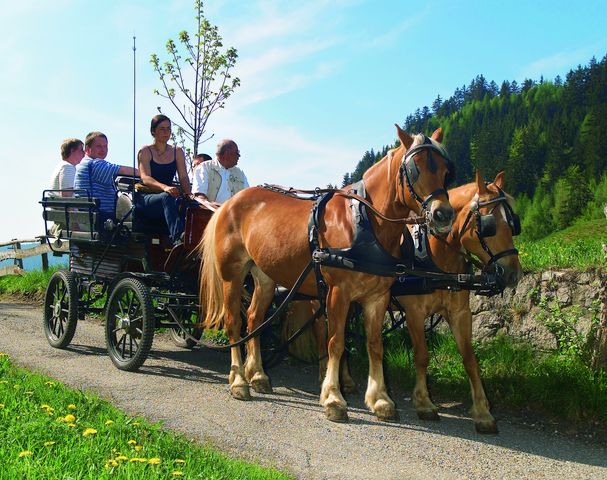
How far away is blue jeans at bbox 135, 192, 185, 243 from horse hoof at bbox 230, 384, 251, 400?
5.94 feet

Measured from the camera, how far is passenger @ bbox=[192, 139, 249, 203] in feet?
24.1

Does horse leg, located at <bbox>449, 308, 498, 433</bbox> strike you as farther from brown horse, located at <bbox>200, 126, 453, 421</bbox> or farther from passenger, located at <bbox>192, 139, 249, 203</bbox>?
passenger, located at <bbox>192, 139, 249, 203</bbox>

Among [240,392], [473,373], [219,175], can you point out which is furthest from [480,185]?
[219,175]

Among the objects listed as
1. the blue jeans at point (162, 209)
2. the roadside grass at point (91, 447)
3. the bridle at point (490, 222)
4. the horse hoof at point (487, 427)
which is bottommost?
the horse hoof at point (487, 427)

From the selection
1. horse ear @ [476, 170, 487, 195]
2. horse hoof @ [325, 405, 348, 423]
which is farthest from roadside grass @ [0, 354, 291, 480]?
horse ear @ [476, 170, 487, 195]

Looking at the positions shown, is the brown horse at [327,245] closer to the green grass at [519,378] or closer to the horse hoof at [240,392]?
the horse hoof at [240,392]

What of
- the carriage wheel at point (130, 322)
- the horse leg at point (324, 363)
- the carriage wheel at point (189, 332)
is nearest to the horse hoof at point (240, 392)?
the horse leg at point (324, 363)

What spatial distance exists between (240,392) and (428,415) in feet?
5.51

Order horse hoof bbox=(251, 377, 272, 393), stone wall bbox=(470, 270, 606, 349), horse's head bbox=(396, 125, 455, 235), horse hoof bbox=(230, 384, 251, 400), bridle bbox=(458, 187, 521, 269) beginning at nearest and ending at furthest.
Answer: horse's head bbox=(396, 125, 455, 235)
bridle bbox=(458, 187, 521, 269)
horse hoof bbox=(230, 384, 251, 400)
stone wall bbox=(470, 270, 606, 349)
horse hoof bbox=(251, 377, 272, 393)

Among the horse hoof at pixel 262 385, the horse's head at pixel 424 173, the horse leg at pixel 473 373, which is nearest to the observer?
the horse's head at pixel 424 173

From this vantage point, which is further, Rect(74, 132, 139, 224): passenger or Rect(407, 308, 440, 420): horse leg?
Rect(74, 132, 139, 224): passenger

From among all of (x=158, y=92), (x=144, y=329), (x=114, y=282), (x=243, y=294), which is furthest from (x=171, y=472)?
(x=158, y=92)

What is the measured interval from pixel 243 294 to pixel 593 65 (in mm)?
103153

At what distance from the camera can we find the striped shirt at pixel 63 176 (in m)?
8.41
